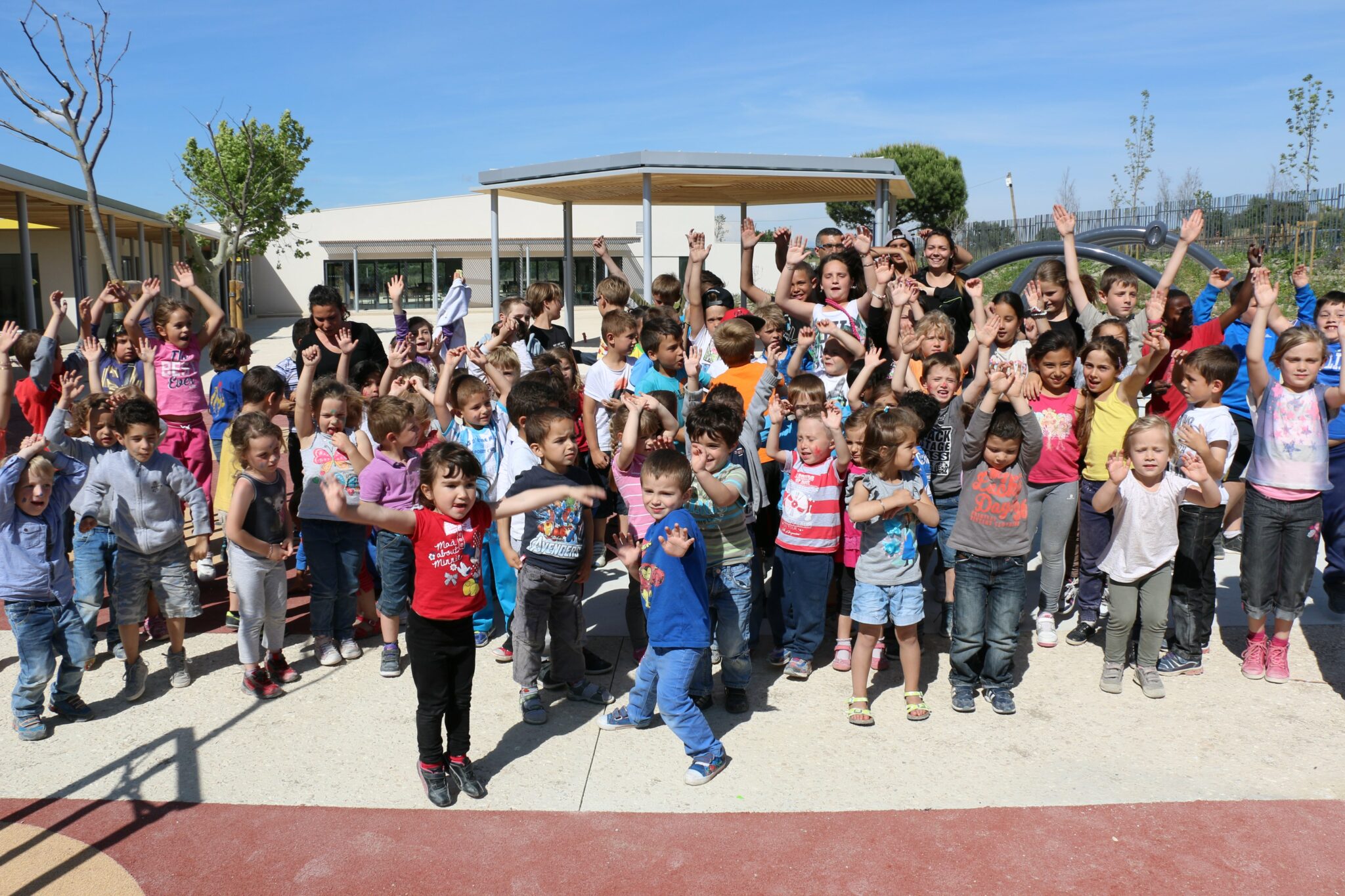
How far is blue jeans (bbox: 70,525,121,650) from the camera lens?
4680 millimetres

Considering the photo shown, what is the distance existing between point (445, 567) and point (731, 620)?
4.45ft

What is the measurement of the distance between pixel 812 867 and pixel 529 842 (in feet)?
3.24

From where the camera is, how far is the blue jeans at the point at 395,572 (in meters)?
4.99

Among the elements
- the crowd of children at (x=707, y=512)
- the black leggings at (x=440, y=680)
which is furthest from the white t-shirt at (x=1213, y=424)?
the black leggings at (x=440, y=680)

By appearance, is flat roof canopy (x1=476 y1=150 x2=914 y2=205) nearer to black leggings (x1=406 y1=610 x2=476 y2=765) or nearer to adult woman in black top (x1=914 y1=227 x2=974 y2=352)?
adult woman in black top (x1=914 y1=227 x2=974 y2=352)

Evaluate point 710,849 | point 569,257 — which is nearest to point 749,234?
point 710,849

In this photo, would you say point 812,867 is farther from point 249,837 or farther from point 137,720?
point 137,720

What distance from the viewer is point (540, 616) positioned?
14.5ft

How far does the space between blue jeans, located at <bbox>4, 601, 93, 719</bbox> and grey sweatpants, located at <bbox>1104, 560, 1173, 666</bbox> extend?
15.4 feet

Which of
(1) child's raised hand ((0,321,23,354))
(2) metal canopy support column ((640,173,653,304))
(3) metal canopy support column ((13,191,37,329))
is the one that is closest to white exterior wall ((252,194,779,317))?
(3) metal canopy support column ((13,191,37,329))

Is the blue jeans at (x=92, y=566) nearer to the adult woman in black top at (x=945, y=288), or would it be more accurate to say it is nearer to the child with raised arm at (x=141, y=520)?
the child with raised arm at (x=141, y=520)

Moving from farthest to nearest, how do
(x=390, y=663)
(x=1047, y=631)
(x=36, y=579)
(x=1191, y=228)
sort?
(x=1191, y=228) < (x=1047, y=631) < (x=390, y=663) < (x=36, y=579)

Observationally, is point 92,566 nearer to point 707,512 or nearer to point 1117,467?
point 707,512

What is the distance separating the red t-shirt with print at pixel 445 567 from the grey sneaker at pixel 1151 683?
10.2ft
